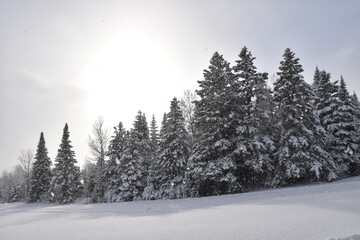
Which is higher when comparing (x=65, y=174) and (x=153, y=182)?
(x=65, y=174)

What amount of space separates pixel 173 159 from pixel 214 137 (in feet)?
19.1

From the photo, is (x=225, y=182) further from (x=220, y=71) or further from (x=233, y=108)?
(x=220, y=71)

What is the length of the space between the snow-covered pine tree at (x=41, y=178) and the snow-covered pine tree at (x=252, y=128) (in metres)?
37.8

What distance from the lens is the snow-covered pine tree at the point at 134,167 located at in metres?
27.7

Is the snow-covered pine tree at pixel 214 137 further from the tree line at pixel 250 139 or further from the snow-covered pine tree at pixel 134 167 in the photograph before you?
the snow-covered pine tree at pixel 134 167

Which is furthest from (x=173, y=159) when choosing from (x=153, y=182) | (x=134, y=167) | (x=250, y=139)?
(x=250, y=139)

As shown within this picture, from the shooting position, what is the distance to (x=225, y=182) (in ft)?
65.0

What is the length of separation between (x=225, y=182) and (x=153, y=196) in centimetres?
864

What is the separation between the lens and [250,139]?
2038 cm

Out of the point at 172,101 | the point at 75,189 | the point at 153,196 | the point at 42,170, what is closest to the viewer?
the point at 153,196

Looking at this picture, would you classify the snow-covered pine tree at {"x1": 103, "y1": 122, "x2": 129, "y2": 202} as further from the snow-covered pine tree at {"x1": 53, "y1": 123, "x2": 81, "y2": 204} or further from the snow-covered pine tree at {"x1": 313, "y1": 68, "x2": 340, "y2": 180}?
the snow-covered pine tree at {"x1": 313, "y1": 68, "x2": 340, "y2": 180}

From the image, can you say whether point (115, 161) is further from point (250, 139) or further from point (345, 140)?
point (345, 140)

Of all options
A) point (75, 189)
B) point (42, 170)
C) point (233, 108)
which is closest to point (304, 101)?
point (233, 108)

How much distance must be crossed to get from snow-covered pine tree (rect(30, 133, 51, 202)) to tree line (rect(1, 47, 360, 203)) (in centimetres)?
2310
